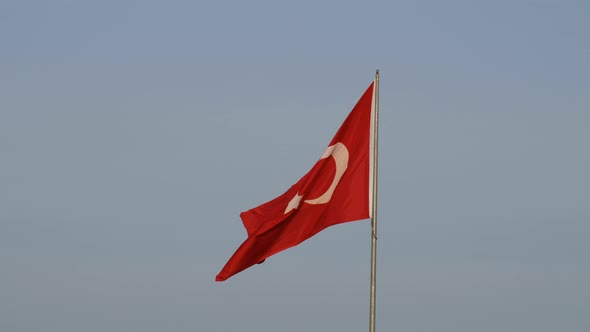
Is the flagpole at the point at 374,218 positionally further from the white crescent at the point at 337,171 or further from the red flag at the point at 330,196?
the white crescent at the point at 337,171

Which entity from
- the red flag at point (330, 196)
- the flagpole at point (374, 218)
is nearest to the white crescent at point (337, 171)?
the red flag at point (330, 196)

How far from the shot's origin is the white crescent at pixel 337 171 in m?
35.5

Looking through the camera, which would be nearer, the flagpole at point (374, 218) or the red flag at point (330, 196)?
the flagpole at point (374, 218)

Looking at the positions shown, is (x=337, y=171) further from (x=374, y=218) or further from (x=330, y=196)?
(x=374, y=218)

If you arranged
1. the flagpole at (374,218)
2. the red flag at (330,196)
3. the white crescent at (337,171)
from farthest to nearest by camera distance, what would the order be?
the white crescent at (337,171), the red flag at (330,196), the flagpole at (374,218)

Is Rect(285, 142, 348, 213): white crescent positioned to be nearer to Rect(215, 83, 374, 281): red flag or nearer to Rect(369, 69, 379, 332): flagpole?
Rect(215, 83, 374, 281): red flag

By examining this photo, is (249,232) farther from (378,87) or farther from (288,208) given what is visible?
(378,87)

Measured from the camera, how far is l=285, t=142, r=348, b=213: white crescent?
35.5 m

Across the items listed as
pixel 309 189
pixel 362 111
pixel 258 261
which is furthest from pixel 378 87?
pixel 258 261

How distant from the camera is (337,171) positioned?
35.7m

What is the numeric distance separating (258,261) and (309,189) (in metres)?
2.30

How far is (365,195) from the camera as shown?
35094 mm

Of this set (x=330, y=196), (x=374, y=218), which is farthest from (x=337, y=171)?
(x=374, y=218)

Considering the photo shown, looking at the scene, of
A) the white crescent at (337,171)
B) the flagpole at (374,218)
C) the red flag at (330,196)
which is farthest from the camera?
the white crescent at (337,171)
